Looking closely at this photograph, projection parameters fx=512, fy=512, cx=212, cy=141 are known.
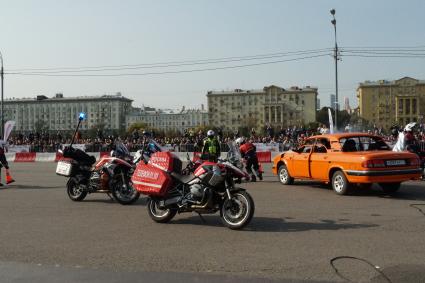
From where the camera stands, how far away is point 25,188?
1552 centimetres

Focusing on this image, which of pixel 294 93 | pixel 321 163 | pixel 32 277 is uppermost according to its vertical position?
pixel 294 93

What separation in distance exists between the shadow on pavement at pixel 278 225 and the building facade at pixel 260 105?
151 m

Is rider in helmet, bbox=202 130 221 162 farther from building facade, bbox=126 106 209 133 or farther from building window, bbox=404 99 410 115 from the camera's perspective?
building facade, bbox=126 106 209 133

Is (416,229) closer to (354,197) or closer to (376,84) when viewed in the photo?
(354,197)

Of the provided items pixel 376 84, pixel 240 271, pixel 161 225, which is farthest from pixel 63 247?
pixel 376 84

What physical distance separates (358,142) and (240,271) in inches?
326

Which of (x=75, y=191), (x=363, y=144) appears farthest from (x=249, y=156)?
(x=75, y=191)

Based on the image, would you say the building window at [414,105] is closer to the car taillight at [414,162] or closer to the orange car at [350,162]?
the orange car at [350,162]

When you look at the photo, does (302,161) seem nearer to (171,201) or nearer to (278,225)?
(278,225)

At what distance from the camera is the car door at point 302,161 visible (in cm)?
1401

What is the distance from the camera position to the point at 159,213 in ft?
30.3

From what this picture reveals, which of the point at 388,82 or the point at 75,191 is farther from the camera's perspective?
the point at 388,82

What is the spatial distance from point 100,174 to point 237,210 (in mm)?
4768

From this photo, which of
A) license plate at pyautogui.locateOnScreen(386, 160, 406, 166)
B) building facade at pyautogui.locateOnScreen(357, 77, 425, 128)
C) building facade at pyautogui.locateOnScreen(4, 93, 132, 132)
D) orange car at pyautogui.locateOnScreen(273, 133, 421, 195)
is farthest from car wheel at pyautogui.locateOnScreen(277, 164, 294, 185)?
building facade at pyautogui.locateOnScreen(4, 93, 132, 132)
